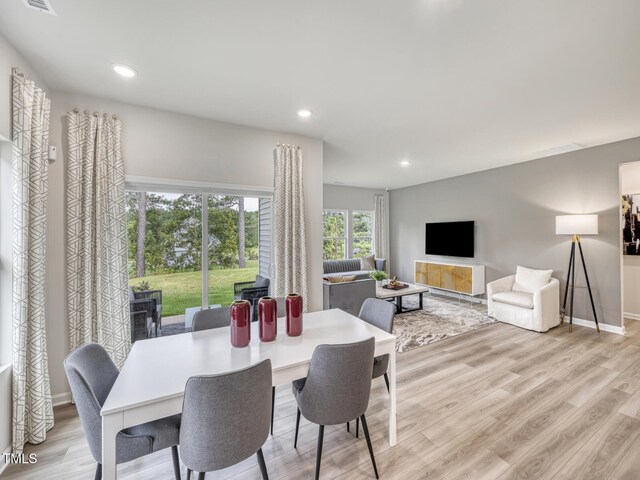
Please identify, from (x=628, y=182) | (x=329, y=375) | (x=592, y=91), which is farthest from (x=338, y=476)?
(x=628, y=182)

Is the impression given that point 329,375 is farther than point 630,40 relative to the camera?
No

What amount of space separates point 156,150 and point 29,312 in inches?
67.9

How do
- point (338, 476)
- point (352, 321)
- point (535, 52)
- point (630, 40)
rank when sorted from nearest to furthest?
point (338, 476)
point (630, 40)
point (535, 52)
point (352, 321)

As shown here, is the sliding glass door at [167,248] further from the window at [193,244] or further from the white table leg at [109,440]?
the white table leg at [109,440]

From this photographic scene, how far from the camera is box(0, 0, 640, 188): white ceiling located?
1610mm

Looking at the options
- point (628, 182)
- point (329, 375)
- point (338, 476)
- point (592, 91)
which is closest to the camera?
point (329, 375)

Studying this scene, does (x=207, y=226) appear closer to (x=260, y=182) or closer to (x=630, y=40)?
(x=260, y=182)

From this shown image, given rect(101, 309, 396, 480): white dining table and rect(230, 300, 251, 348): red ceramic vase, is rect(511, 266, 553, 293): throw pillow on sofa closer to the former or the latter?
rect(101, 309, 396, 480): white dining table

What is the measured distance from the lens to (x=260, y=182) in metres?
3.35

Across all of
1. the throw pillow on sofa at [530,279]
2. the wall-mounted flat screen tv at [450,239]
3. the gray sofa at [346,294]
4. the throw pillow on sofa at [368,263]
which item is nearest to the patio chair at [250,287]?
the gray sofa at [346,294]

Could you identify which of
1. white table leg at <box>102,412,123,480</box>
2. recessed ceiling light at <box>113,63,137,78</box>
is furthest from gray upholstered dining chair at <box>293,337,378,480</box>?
recessed ceiling light at <box>113,63,137,78</box>

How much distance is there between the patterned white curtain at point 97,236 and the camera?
2434mm

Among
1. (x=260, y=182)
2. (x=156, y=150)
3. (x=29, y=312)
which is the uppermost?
(x=156, y=150)

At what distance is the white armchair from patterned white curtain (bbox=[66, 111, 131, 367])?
5161 millimetres
